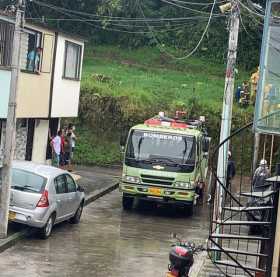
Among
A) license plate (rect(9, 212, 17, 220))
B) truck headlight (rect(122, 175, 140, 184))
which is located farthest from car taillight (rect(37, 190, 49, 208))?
truck headlight (rect(122, 175, 140, 184))

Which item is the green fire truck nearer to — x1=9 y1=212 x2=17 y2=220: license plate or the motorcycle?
x1=9 y1=212 x2=17 y2=220: license plate

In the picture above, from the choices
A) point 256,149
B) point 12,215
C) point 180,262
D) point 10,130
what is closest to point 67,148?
point 256,149

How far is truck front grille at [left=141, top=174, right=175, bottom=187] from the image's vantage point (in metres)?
20.5

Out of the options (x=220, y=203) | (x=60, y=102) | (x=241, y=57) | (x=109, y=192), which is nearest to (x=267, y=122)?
(x=220, y=203)

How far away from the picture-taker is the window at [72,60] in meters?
26.7

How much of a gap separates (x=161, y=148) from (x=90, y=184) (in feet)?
16.5

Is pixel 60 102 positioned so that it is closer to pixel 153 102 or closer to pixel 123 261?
pixel 153 102

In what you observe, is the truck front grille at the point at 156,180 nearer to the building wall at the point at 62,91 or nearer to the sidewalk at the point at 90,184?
the sidewalk at the point at 90,184

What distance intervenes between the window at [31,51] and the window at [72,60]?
9.18ft

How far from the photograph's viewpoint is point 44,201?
15305mm

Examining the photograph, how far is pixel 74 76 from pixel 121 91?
21.2 ft

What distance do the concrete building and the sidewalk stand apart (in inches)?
77.5

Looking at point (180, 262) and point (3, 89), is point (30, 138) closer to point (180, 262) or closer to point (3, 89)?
point (3, 89)

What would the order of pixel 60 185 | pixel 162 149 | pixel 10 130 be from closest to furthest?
pixel 10 130 < pixel 60 185 < pixel 162 149
